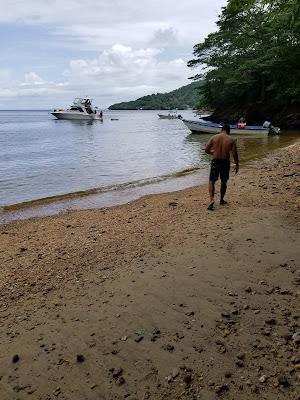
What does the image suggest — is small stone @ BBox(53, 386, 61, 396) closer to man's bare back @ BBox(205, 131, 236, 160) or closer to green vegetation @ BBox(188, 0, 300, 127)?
man's bare back @ BBox(205, 131, 236, 160)

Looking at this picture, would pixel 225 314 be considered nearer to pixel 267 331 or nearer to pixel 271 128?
pixel 267 331

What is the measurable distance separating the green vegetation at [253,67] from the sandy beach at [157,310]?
3070 cm

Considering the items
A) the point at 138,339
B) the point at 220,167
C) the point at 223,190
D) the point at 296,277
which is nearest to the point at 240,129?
the point at 223,190

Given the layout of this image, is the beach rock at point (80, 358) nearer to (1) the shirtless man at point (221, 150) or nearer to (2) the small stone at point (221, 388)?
(2) the small stone at point (221, 388)

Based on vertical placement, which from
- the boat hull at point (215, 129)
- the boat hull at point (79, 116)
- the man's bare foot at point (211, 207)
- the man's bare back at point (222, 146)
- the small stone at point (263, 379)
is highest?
the man's bare back at point (222, 146)

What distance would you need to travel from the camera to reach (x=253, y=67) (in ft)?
130

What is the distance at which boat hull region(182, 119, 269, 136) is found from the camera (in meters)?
33.5

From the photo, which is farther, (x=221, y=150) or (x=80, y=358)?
(x=221, y=150)

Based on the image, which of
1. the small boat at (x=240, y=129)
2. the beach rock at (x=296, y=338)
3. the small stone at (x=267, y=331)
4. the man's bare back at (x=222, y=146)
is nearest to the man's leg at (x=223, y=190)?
the man's bare back at (x=222, y=146)

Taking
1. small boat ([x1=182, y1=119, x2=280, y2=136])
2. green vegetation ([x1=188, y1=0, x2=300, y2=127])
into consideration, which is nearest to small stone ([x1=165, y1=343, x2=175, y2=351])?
small boat ([x1=182, y1=119, x2=280, y2=136])

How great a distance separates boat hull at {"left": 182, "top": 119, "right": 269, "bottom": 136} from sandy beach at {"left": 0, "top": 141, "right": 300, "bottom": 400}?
26.1 m

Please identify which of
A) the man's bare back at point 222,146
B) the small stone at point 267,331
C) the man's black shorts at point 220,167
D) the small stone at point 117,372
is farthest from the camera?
the man's black shorts at point 220,167

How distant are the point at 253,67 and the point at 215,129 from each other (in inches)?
322

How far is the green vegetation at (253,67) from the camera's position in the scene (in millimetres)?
36156
